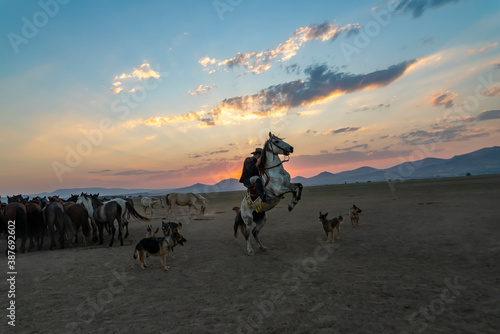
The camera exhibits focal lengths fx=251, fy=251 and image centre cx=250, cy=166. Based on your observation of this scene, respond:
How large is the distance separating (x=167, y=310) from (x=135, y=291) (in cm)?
160

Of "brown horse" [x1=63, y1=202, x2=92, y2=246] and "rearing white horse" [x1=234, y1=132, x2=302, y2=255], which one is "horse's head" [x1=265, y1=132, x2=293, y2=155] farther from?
"brown horse" [x1=63, y1=202, x2=92, y2=246]

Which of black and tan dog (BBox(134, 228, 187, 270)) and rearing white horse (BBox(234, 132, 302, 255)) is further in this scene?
rearing white horse (BBox(234, 132, 302, 255))

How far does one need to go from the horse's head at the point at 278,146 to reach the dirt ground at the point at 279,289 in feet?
11.7

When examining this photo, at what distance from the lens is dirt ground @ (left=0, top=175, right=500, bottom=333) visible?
166 inches

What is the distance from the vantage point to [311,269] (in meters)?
6.94

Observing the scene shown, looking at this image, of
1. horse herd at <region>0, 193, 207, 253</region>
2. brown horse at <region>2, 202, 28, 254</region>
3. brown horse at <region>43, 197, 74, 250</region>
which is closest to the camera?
brown horse at <region>2, 202, 28, 254</region>

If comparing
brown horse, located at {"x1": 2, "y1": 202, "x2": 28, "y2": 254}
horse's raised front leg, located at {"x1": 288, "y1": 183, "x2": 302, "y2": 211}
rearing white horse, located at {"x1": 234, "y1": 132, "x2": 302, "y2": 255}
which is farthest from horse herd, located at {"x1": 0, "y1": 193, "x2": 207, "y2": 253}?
horse's raised front leg, located at {"x1": 288, "y1": 183, "x2": 302, "y2": 211}

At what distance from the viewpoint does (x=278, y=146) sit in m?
8.62

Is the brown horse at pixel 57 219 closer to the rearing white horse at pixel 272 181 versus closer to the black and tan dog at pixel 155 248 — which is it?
the black and tan dog at pixel 155 248

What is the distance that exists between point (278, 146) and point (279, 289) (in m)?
4.57

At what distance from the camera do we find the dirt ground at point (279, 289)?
4.23 metres

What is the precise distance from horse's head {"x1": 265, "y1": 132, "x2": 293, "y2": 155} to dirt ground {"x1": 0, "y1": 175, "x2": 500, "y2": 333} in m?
3.56

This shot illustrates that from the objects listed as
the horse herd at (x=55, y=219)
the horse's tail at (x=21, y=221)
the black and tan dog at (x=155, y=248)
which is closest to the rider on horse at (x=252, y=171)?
the black and tan dog at (x=155, y=248)

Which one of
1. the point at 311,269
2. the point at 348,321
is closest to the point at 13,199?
the point at 311,269
